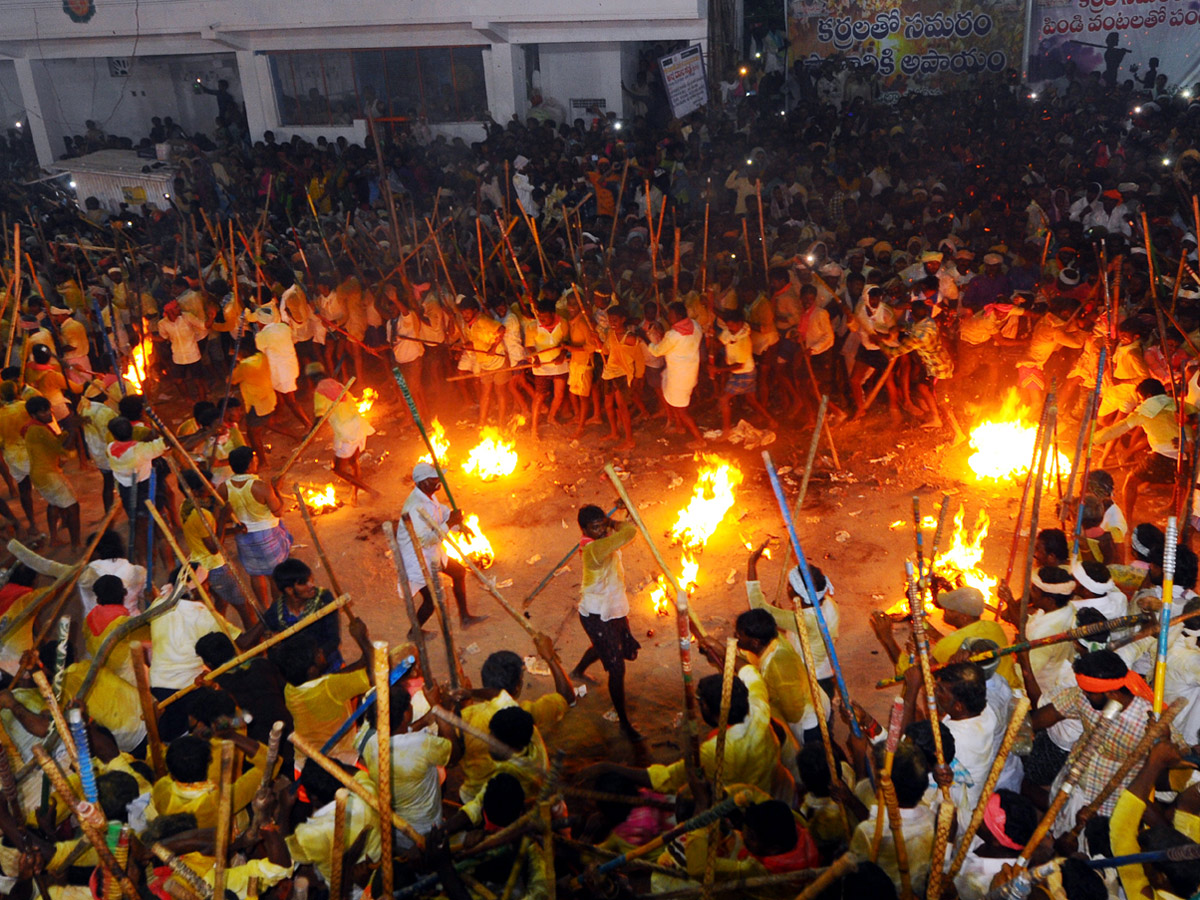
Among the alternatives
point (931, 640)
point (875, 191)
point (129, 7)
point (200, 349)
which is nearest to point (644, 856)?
point (931, 640)

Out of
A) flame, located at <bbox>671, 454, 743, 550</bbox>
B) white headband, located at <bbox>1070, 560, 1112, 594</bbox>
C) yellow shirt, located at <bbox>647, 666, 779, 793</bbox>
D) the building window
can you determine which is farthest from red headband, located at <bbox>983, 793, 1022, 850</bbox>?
the building window

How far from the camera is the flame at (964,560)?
283 inches

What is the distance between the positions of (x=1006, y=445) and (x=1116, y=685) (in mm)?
5243

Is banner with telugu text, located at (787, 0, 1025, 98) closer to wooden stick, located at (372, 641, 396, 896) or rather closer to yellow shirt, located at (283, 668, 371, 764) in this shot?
yellow shirt, located at (283, 668, 371, 764)

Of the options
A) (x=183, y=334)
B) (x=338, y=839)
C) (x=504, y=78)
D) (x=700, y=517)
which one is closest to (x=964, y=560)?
(x=700, y=517)

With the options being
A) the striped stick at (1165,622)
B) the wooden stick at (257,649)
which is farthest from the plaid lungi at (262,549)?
the striped stick at (1165,622)

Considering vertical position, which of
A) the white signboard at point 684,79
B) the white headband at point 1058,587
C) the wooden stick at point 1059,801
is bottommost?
the white headband at point 1058,587

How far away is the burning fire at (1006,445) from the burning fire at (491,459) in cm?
474

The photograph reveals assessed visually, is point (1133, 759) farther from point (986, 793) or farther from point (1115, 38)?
point (1115, 38)

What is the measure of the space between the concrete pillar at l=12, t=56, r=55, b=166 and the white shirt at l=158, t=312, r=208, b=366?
594 inches

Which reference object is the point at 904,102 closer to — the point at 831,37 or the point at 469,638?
the point at 831,37

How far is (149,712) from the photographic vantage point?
14.9 ft

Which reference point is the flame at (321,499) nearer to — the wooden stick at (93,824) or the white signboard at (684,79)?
the wooden stick at (93,824)

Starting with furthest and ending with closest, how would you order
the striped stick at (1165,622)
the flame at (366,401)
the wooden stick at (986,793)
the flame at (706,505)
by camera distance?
the flame at (366,401) → the flame at (706,505) → the striped stick at (1165,622) → the wooden stick at (986,793)
